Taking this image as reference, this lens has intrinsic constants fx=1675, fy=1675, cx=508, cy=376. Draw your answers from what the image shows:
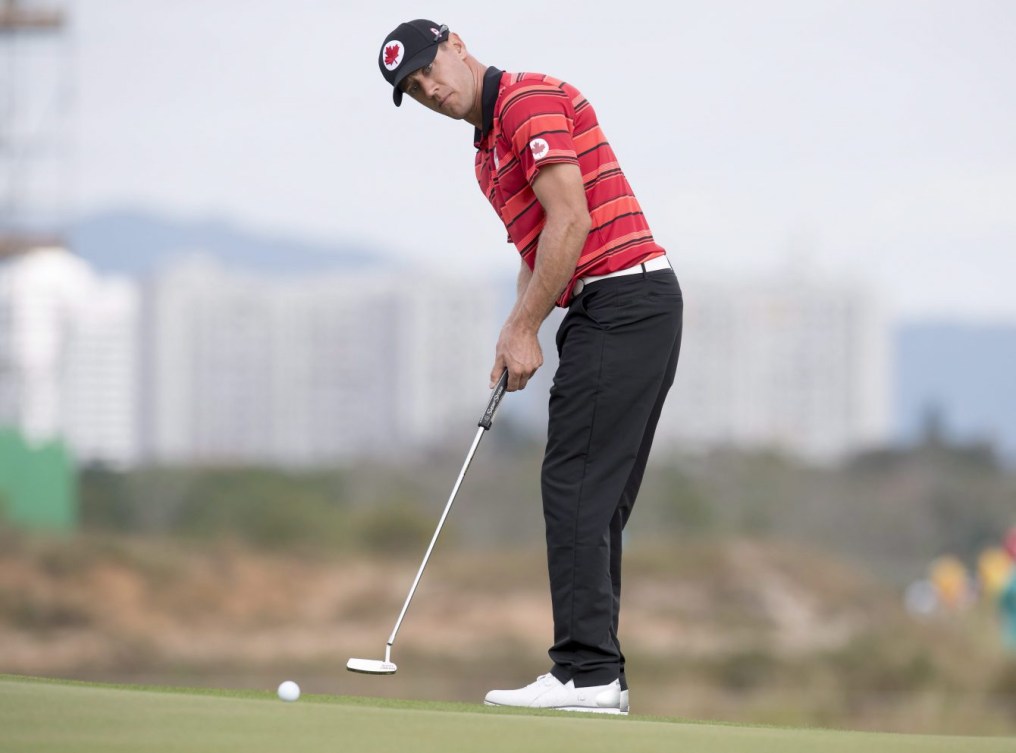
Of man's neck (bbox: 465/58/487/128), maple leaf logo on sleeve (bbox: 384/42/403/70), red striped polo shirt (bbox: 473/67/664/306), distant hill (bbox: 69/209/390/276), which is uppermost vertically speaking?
distant hill (bbox: 69/209/390/276)

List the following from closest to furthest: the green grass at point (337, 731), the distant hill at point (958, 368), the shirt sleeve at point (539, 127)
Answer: the green grass at point (337, 731)
the shirt sleeve at point (539, 127)
the distant hill at point (958, 368)

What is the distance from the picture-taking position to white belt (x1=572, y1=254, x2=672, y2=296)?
370 cm

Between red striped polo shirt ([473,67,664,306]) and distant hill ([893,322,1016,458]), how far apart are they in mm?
102283

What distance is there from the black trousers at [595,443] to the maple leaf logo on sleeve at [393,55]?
65cm

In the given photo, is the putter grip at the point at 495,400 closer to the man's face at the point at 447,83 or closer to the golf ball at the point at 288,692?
the man's face at the point at 447,83

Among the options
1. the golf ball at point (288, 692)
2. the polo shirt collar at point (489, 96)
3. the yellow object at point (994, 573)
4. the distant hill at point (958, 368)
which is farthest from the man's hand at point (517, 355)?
the distant hill at point (958, 368)

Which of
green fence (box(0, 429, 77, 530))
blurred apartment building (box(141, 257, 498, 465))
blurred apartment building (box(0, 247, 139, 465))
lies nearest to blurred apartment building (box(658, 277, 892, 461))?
blurred apartment building (box(141, 257, 498, 465))

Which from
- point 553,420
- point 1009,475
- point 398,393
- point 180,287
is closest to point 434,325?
point 398,393

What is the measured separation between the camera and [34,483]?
83.3 ft

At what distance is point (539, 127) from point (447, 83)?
10.3 inches

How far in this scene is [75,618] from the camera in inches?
963

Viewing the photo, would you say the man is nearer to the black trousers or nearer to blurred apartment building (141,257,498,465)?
the black trousers

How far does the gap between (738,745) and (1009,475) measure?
147ft

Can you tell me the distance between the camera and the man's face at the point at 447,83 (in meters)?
3.70
